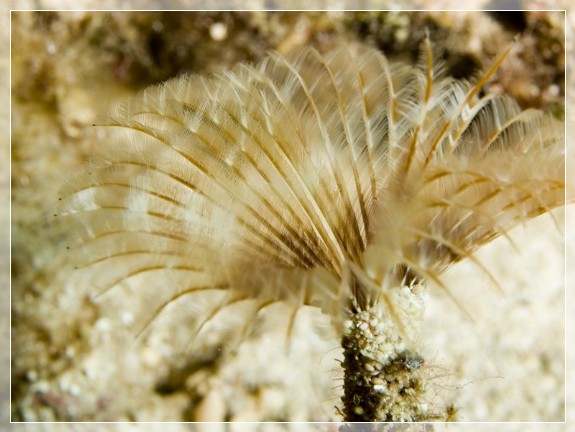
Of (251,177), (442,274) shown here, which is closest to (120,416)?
(251,177)

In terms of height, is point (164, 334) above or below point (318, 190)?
below

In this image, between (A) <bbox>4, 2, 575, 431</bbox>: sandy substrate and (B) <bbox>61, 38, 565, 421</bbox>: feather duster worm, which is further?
(A) <bbox>4, 2, 575, 431</bbox>: sandy substrate

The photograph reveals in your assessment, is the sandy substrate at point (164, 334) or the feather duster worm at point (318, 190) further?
the sandy substrate at point (164, 334)

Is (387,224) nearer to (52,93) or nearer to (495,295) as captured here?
(495,295)

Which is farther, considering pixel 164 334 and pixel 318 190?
pixel 164 334
